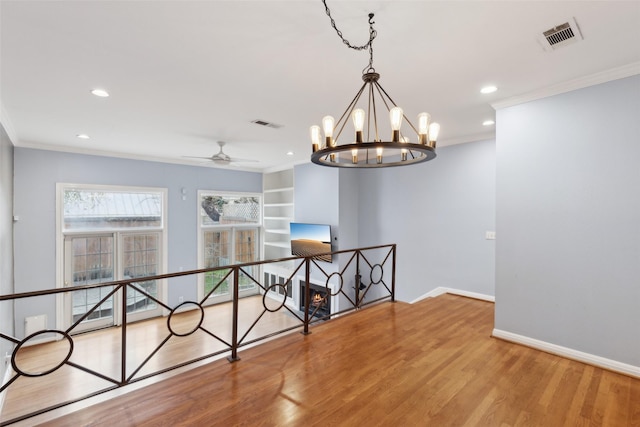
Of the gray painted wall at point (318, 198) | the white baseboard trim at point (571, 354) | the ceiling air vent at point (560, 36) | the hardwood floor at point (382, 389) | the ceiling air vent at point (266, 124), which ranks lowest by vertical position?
the hardwood floor at point (382, 389)

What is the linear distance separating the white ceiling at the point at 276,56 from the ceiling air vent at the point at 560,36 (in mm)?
46

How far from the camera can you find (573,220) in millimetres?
2613

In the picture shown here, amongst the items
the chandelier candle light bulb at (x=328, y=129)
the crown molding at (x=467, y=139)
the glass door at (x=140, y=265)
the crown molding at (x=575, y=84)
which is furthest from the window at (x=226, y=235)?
the crown molding at (x=575, y=84)

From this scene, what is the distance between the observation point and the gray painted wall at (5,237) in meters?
3.64

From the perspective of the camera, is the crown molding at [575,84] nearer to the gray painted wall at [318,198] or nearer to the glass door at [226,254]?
the gray painted wall at [318,198]

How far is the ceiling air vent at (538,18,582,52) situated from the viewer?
1.84 meters

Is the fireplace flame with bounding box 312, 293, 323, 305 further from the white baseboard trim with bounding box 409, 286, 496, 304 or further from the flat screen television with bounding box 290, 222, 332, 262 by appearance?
the white baseboard trim with bounding box 409, 286, 496, 304

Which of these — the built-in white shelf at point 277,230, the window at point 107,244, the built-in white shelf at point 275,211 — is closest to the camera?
the window at point 107,244

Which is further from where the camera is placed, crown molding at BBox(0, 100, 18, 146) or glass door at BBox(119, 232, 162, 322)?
glass door at BBox(119, 232, 162, 322)

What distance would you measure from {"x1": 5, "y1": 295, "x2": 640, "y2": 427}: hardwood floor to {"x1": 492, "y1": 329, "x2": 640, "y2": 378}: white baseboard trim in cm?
6

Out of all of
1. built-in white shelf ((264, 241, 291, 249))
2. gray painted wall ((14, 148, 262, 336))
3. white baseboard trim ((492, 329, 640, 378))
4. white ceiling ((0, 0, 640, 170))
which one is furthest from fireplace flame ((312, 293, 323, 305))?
white ceiling ((0, 0, 640, 170))

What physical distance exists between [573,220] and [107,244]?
7.12m

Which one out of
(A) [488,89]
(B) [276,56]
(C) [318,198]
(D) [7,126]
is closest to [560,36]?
(A) [488,89]

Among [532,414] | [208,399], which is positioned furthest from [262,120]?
[532,414]
